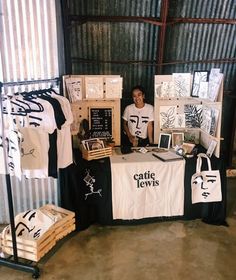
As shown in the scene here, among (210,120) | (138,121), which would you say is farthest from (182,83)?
(138,121)

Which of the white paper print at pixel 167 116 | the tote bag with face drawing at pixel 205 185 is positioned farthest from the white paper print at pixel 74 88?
the tote bag with face drawing at pixel 205 185

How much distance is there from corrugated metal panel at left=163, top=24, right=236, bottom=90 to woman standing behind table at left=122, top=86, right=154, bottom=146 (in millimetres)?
660

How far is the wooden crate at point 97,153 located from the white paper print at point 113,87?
0.64 meters

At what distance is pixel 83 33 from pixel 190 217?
8.14ft

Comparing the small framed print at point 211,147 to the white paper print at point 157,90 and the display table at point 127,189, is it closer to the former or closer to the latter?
the display table at point 127,189

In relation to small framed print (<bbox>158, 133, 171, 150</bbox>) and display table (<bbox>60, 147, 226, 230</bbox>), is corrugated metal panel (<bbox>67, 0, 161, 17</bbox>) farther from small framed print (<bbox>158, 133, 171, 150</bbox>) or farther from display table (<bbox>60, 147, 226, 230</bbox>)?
→ display table (<bbox>60, 147, 226, 230</bbox>)

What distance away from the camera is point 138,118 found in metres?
4.27

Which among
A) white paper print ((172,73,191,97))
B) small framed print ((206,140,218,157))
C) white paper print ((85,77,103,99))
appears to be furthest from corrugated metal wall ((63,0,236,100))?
small framed print ((206,140,218,157))

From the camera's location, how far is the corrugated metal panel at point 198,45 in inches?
170

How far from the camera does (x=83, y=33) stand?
13.7 feet

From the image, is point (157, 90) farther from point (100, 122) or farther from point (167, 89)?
point (100, 122)

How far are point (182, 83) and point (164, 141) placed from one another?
2.37ft

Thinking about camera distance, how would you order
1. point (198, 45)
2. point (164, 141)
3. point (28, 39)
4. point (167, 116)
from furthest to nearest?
point (198, 45)
point (167, 116)
point (164, 141)
point (28, 39)

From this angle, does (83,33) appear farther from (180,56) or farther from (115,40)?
(180,56)
